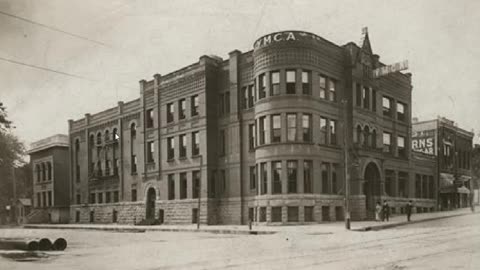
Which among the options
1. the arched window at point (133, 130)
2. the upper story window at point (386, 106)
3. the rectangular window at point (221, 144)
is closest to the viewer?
the rectangular window at point (221, 144)

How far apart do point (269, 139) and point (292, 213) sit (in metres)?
4.76

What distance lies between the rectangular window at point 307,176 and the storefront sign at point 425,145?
20671 mm

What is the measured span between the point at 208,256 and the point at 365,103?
24.4 meters

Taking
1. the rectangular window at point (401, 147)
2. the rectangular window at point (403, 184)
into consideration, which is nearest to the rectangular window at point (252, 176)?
the rectangular window at point (403, 184)

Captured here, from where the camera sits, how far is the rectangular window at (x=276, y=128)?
31562 mm

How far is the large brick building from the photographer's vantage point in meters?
31.4

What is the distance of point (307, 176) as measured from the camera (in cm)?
3130

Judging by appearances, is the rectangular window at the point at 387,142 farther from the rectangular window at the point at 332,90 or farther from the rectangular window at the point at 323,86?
the rectangular window at the point at 323,86

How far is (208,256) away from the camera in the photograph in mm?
15156

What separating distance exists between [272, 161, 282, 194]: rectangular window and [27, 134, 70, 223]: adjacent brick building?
108ft

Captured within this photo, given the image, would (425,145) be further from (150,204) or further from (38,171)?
(38,171)

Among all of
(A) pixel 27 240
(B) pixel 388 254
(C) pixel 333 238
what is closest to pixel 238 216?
(C) pixel 333 238

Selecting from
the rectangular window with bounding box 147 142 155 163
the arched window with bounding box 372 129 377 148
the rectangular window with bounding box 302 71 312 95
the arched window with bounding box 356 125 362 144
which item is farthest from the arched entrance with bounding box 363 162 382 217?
the rectangular window with bounding box 147 142 155 163

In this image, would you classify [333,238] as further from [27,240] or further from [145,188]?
[145,188]
